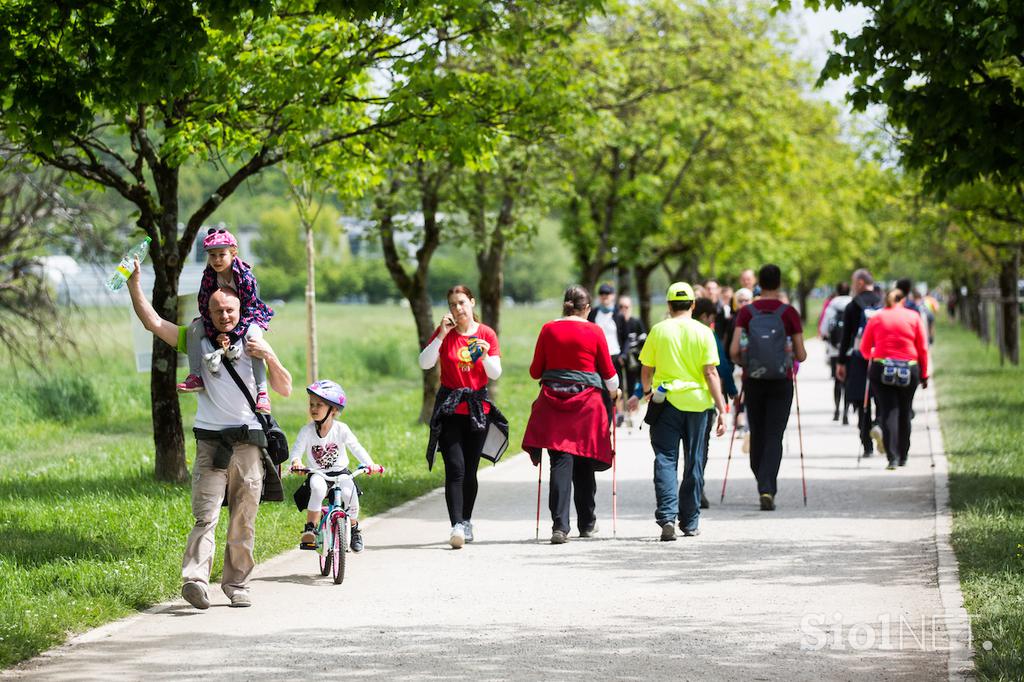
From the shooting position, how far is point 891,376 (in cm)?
1477

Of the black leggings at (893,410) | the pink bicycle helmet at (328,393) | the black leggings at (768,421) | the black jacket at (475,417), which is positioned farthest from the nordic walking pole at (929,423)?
the pink bicycle helmet at (328,393)

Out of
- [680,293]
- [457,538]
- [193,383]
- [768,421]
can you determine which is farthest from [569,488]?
[193,383]

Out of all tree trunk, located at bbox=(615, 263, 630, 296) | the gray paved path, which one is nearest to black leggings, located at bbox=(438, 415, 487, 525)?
the gray paved path

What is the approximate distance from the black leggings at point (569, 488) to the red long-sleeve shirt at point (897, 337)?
531cm

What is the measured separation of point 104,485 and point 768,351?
5797 mm

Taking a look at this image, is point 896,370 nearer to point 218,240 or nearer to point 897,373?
point 897,373

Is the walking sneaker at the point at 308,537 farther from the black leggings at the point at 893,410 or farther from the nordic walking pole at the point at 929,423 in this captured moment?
the nordic walking pole at the point at 929,423

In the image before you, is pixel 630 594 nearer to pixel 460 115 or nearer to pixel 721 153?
pixel 460 115

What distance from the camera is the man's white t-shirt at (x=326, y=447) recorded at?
9.15 metres

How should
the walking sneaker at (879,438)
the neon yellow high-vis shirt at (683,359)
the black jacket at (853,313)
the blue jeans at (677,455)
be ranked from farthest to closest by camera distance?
1. the black jacket at (853,313)
2. the walking sneaker at (879,438)
3. the neon yellow high-vis shirt at (683,359)
4. the blue jeans at (677,455)

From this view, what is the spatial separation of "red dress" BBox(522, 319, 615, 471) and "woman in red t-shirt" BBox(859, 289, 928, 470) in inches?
207

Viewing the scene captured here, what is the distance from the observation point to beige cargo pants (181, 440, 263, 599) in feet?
26.2

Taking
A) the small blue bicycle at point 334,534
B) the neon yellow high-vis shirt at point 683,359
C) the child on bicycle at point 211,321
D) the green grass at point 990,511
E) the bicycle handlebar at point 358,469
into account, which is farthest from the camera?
the neon yellow high-vis shirt at point 683,359

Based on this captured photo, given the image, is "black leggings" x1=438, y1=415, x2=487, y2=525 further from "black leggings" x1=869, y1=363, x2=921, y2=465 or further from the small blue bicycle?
"black leggings" x1=869, y1=363, x2=921, y2=465
